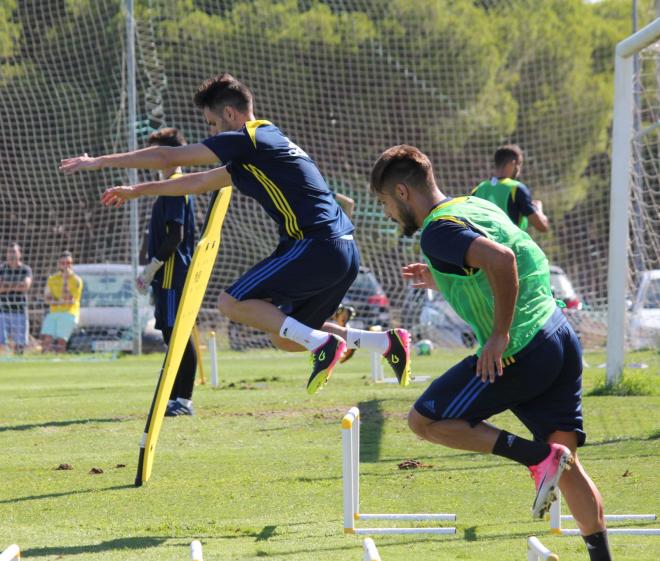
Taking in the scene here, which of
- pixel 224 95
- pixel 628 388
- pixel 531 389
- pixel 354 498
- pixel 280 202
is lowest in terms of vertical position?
pixel 628 388

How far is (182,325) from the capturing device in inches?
255

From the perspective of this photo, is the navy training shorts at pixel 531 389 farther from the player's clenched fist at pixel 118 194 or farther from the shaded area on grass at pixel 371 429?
the shaded area on grass at pixel 371 429

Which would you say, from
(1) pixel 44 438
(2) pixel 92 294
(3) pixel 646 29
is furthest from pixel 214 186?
(2) pixel 92 294

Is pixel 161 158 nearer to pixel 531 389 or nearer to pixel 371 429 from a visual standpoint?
pixel 531 389

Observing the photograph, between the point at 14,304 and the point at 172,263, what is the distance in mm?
10838

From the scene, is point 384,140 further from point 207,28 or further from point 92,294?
point 92,294

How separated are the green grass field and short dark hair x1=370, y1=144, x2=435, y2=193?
1549 mm

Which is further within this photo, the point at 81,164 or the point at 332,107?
the point at 332,107

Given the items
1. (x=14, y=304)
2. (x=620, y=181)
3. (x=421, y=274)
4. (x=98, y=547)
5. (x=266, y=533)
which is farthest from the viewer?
(x=14, y=304)

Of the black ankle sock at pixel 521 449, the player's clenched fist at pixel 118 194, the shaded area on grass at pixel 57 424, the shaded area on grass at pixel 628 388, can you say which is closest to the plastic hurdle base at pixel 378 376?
the shaded area on grass at pixel 628 388

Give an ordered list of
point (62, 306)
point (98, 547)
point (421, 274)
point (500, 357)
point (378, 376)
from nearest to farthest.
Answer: point (500, 357), point (98, 547), point (421, 274), point (378, 376), point (62, 306)

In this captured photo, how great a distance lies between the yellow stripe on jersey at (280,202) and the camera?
6383mm

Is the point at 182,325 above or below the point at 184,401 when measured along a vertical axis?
above

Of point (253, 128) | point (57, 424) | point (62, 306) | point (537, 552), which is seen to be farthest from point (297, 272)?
point (62, 306)
